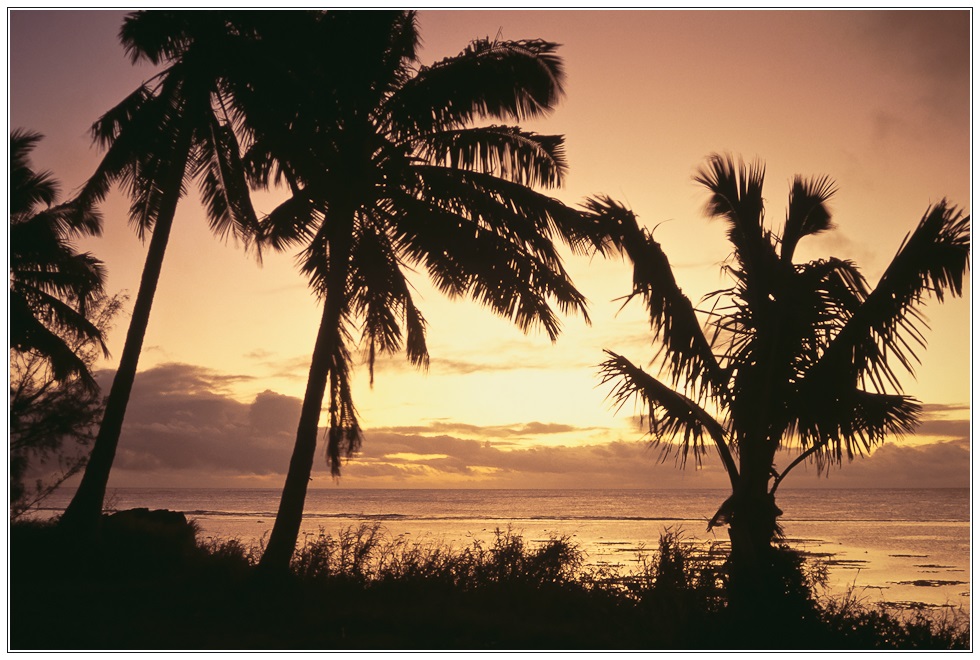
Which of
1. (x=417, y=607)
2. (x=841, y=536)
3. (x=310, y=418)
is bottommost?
(x=841, y=536)

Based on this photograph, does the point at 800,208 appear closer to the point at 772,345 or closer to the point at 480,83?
the point at 772,345

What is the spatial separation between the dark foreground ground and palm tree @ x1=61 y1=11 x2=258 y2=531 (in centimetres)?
180

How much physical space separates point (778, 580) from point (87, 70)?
10201 mm

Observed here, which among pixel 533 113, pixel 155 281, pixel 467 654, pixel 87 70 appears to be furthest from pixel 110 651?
pixel 533 113

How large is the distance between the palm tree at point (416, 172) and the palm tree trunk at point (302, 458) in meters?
0.02

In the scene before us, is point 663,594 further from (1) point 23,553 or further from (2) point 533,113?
(1) point 23,553

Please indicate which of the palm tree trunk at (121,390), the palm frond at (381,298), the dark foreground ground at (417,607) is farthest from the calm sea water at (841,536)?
the palm frond at (381,298)

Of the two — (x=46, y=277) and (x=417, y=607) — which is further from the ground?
(x=46, y=277)

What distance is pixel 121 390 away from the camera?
10.6 meters

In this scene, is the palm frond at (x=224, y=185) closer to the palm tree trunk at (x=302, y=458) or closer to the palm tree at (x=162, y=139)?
the palm tree at (x=162, y=139)

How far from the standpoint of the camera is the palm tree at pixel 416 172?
9.57m

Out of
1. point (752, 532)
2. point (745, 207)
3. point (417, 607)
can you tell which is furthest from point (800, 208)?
point (417, 607)

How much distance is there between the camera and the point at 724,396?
8.12 metres

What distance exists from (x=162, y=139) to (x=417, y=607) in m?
7.77
